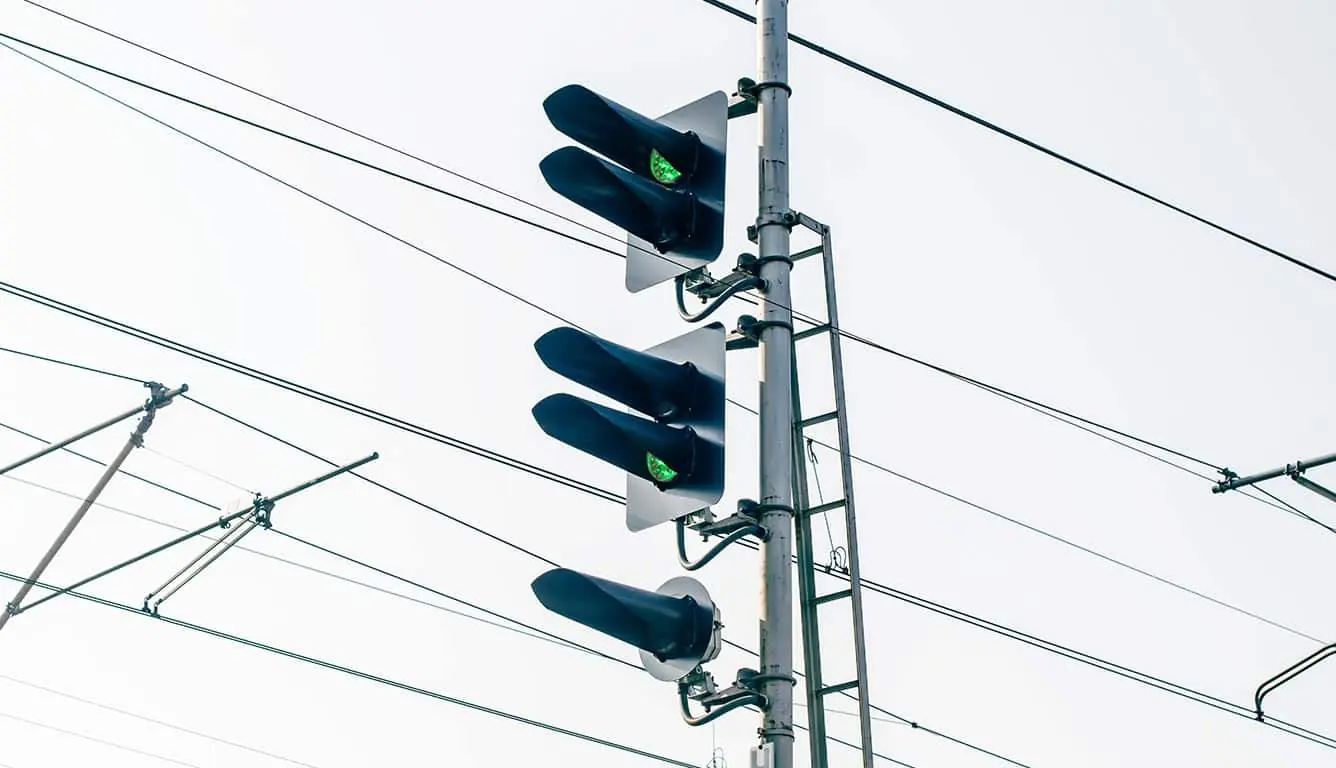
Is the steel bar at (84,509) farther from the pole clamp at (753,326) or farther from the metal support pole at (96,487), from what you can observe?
the pole clamp at (753,326)

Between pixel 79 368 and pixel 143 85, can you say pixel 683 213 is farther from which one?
pixel 79 368

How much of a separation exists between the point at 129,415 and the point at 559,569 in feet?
Result: 27.2

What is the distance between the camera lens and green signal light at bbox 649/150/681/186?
7.20 metres

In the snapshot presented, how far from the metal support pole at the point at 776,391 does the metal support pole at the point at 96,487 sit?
7.19 meters

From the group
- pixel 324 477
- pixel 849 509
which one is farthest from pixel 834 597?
pixel 324 477

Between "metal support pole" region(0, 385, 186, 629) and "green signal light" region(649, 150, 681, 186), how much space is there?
736 cm

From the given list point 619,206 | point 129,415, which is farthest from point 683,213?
point 129,415

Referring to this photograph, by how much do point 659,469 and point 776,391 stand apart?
0.89m

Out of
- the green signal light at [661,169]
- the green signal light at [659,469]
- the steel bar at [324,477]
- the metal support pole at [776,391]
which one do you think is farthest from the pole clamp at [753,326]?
the steel bar at [324,477]

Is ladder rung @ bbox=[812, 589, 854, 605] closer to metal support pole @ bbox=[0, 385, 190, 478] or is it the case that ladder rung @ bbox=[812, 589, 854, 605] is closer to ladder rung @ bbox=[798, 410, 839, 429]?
ladder rung @ bbox=[798, 410, 839, 429]

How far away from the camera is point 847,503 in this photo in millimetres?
8398

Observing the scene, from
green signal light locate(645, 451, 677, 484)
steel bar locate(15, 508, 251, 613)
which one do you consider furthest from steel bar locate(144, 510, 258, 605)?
green signal light locate(645, 451, 677, 484)

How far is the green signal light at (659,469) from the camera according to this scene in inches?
265

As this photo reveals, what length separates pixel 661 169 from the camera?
23.7ft
